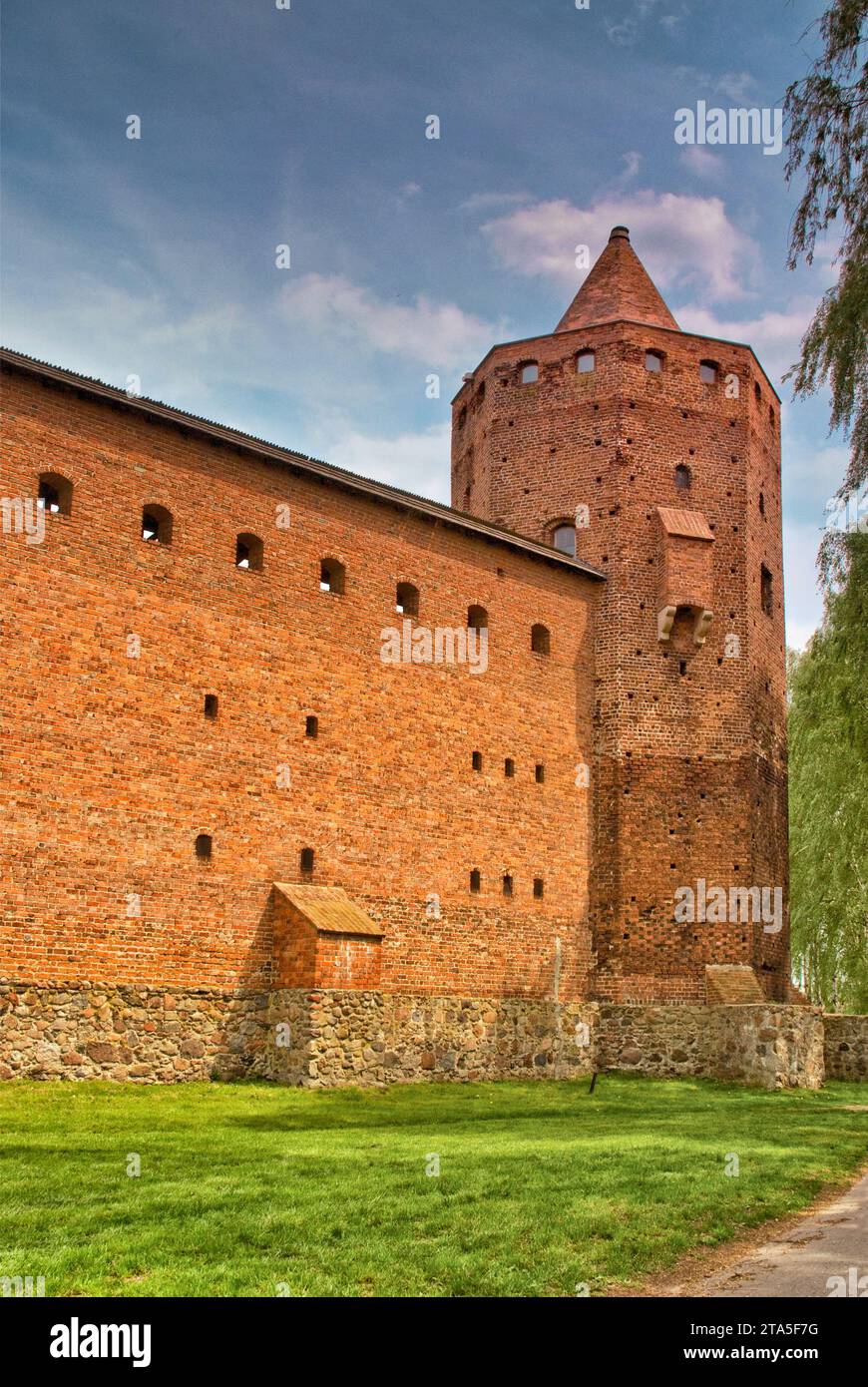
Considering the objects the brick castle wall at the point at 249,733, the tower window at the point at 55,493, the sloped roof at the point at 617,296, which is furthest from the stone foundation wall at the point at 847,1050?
the tower window at the point at 55,493

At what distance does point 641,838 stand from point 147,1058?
35.7ft

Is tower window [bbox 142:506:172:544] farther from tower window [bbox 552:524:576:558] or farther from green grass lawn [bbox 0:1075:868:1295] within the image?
tower window [bbox 552:524:576:558]

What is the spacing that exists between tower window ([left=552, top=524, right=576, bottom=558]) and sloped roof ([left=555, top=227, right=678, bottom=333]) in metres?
4.37

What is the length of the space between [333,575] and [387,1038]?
745 cm

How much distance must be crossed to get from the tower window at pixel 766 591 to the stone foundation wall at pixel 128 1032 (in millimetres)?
14428

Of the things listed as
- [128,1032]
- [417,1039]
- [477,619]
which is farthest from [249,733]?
[477,619]

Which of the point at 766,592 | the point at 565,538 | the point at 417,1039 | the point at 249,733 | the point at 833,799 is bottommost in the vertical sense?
the point at 417,1039

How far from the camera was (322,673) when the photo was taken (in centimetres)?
1969

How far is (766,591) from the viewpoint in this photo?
2694 cm

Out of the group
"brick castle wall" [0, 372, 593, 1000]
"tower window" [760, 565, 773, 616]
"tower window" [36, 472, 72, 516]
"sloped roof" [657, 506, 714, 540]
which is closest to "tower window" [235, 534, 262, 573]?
"brick castle wall" [0, 372, 593, 1000]

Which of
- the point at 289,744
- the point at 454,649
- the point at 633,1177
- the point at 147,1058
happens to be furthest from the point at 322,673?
the point at 633,1177

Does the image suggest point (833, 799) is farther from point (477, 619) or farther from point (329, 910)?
point (329, 910)

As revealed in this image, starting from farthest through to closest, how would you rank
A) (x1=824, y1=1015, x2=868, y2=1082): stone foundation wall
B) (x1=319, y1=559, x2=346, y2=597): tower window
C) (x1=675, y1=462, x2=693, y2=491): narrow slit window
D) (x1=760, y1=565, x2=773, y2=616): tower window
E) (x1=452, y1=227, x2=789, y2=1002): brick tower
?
1. (x1=760, y1=565, x2=773, y2=616): tower window
2. (x1=675, y1=462, x2=693, y2=491): narrow slit window
3. (x1=824, y1=1015, x2=868, y2=1082): stone foundation wall
4. (x1=452, y1=227, x2=789, y2=1002): brick tower
5. (x1=319, y1=559, x2=346, y2=597): tower window

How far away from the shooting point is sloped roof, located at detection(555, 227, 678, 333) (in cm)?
2712
